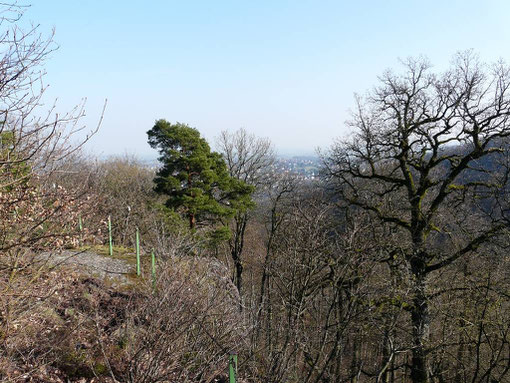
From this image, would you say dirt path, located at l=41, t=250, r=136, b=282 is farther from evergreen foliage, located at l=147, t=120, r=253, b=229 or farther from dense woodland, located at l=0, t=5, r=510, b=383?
evergreen foliage, located at l=147, t=120, r=253, b=229

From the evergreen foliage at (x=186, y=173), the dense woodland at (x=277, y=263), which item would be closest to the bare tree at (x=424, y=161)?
the dense woodland at (x=277, y=263)

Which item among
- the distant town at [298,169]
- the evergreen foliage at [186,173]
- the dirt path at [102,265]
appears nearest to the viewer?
the dirt path at [102,265]

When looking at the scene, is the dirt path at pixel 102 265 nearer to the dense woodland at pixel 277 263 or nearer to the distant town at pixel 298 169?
the dense woodland at pixel 277 263

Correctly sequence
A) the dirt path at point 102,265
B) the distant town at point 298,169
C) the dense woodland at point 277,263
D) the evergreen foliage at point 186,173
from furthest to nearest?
the distant town at point 298,169, the evergreen foliage at point 186,173, the dirt path at point 102,265, the dense woodland at point 277,263

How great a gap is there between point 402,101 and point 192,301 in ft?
30.3

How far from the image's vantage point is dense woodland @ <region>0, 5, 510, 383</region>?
501 cm

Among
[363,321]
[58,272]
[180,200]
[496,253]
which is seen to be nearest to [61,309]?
[58,272]

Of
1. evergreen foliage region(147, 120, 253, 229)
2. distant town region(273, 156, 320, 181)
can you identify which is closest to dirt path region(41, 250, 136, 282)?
evergreen foliage region(147, 120, 253, 229)

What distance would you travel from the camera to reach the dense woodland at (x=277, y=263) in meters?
5.01

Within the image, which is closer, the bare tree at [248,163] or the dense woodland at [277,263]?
the dense woodland at [277,263]

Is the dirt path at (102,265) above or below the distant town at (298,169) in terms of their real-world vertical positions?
below

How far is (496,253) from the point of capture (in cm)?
956

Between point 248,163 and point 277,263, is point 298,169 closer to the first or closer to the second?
point 248,163

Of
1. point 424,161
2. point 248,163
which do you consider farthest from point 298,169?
point 424,161
